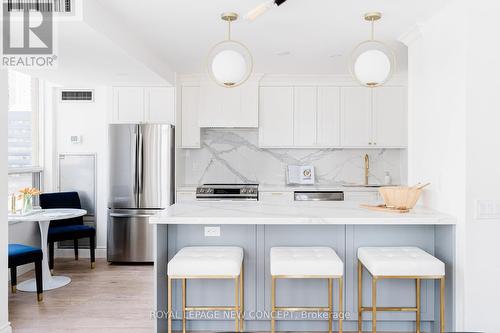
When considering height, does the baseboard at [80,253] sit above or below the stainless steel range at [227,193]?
below

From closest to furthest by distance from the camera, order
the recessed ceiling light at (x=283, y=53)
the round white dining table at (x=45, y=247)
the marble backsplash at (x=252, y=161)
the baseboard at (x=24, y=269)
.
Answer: the round white dining table at (x=45, y=247), the recessed ceiling light at (x=283, y=53), the baseboard at (x=24, y=269), the marble backsplash at (x=252, y=161)

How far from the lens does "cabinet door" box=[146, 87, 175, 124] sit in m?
5.52

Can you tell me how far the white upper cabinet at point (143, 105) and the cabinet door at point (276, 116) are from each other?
1.22 m

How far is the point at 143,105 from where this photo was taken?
5512 mm

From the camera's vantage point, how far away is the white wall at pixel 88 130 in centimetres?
567

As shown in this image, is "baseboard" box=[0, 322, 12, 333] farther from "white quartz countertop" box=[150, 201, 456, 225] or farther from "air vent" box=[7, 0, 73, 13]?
"air vent" box=[7, 0, 73, 13]

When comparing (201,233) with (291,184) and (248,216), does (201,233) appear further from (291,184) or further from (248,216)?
(291,184)

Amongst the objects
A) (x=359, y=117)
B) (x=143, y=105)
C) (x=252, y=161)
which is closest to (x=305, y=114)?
(x=359, y=117)

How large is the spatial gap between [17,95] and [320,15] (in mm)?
3962

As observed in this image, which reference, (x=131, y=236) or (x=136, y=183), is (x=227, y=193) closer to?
(x=136, y=183)

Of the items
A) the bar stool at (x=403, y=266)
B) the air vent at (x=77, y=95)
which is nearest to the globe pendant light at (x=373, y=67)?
the bar stool at (x=403, y=266)

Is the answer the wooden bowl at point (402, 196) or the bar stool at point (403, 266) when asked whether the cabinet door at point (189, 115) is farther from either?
the bar stool at point (403, 266)

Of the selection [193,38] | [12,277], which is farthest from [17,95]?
[193,38]

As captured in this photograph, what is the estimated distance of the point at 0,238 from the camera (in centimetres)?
293
